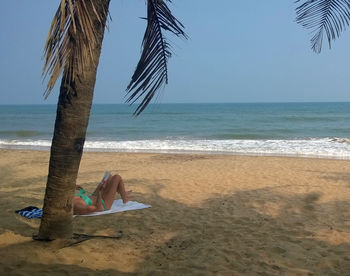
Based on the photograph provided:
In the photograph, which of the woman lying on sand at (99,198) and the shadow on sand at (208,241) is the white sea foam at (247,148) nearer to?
the shadow on sand at (208,241)

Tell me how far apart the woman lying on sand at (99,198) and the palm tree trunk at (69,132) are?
85cm

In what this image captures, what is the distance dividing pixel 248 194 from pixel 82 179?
3.83 metres

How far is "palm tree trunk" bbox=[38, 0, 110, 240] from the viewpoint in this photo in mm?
3178

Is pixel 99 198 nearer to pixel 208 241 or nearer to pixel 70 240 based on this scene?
pixel 70 240

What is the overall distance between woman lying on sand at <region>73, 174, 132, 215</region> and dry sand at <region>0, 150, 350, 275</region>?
0.27m

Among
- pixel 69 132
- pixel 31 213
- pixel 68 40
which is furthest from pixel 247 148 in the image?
pixel 68 40

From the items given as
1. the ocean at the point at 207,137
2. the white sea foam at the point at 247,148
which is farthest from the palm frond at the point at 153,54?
the white sea foam at the point at 247,148

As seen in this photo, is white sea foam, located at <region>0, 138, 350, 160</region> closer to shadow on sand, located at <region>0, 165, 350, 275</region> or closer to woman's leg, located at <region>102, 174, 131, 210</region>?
shadow on sand, located at <region>0, 165, 350, 275</region>

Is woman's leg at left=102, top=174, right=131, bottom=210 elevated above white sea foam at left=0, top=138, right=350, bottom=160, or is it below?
above

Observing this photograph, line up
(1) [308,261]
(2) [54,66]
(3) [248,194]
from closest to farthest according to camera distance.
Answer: (2) [54,66] → (1) [308,261] → (3) [248,194]

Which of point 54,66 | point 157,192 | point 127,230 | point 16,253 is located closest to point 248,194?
point 157,192

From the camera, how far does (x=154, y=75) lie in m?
3.14

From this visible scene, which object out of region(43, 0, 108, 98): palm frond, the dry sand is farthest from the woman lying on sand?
region(43, 0, 108, 98): palm frond

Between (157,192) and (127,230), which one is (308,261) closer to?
(127,230)
